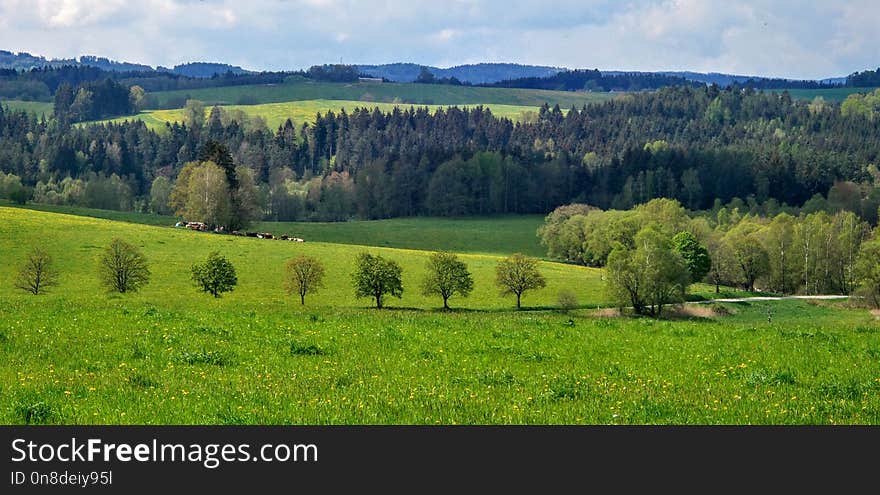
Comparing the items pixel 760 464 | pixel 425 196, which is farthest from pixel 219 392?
pixel 425 196

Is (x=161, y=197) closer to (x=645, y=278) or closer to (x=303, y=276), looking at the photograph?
(x=303, y=276)

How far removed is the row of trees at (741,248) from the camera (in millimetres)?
81750

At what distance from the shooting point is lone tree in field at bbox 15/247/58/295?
65.3m

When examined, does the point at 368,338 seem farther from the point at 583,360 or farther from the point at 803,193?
the point at 803,193

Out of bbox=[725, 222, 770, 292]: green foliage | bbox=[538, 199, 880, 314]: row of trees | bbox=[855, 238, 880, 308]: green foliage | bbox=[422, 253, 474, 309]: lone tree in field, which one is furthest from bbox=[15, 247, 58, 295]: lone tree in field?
bbox=[725, 222, 770, 292]: green foliage

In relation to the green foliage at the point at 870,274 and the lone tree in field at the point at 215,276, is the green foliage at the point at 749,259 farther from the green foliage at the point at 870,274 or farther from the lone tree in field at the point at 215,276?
the lone tree in field at the point at 215,276

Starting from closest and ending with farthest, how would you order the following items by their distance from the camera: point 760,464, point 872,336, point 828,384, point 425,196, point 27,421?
point 760,464
point 27,421
point 828,384
point 872,336
point 425,196

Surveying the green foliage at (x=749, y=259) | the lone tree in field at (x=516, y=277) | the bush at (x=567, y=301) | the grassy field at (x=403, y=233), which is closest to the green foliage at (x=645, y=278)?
the bush at (x=567, y=301)

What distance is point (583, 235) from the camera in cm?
12356

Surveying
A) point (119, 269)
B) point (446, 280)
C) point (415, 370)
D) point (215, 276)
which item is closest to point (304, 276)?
point (215, 276)

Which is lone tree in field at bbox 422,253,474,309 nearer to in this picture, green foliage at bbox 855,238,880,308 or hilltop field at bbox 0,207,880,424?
green foliage at bbox 855,238,880,308

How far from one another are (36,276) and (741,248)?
2952 inches

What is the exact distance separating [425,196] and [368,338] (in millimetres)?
163183

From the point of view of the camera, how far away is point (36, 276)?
215 ft
